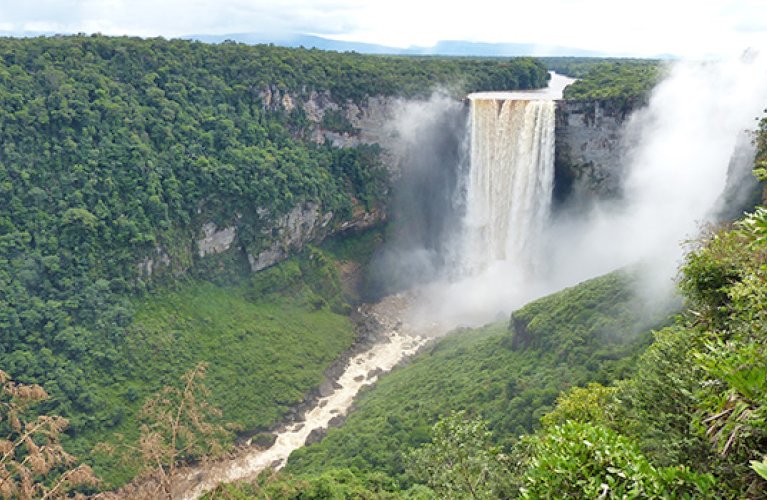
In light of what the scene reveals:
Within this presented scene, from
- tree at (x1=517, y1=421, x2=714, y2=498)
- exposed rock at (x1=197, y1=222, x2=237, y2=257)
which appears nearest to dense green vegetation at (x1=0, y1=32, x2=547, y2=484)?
exposed rock at (x1=197, y1=222, x2=237, y2=257)

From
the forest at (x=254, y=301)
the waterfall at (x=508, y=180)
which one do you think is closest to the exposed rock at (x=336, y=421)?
the forest at (x=254, y=301)

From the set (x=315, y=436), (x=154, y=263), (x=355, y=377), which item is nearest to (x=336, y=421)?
(x=315, y=436)

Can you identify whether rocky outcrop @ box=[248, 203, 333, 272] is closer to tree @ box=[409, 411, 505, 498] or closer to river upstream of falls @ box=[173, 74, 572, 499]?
river upstream of falls @ box=[173, 74, 572, 499]

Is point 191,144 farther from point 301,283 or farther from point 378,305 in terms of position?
point 378,305

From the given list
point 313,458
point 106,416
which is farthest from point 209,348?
point 313,458

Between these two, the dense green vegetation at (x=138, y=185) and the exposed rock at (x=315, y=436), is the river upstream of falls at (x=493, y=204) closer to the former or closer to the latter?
the dense green vegetation at (x=138, y=185)
